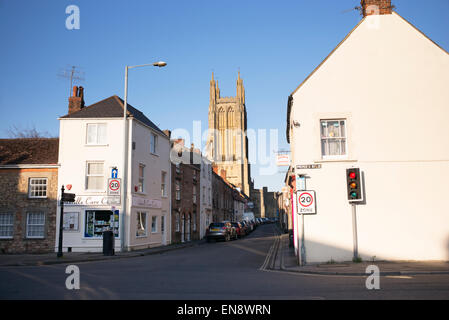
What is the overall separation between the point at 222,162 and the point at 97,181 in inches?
3594

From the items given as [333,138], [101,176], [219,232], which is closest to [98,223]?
[101,176]

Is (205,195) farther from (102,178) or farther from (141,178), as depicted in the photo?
(102,178)

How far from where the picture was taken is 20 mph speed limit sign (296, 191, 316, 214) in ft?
47.4

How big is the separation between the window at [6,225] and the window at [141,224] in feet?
24.6

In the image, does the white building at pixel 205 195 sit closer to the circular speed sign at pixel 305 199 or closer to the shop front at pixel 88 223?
the shop front at pixel 88 223

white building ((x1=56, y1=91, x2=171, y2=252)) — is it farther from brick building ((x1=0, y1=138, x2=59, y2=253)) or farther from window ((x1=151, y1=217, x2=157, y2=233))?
window ((x1=151, y1=217, x2=157, y2=233))

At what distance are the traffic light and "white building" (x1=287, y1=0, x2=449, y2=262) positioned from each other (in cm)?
59

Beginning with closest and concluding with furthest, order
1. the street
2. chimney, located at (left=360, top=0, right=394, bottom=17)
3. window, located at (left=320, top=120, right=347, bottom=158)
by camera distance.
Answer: the street → window, located at (left=320, top=120, right=347, bottom=158) → chimney, located at (left=360, top=0, right=394, bottom=17)

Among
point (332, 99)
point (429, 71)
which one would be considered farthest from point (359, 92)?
point (429, 71)

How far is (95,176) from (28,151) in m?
5.62

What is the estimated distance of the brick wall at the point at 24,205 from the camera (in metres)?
23.5
